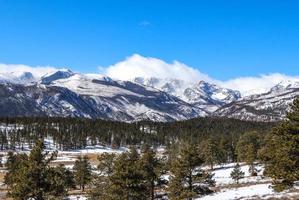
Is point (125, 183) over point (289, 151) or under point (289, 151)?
under

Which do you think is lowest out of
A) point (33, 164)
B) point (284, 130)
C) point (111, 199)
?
point (111, 199)

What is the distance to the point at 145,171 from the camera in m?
67.4

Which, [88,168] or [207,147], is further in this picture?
[207,147]

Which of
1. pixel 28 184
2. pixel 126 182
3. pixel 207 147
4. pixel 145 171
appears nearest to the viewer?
pixel 28 184

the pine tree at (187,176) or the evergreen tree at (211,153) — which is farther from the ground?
the evergreen tree at (211,153)

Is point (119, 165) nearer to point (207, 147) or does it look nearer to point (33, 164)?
point (33, 164)

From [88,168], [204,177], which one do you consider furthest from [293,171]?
[88,168]

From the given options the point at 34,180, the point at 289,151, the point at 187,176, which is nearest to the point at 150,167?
the point at 187,176

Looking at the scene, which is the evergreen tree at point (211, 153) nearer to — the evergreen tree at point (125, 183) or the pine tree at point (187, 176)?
the pine tree at point (187, 176)

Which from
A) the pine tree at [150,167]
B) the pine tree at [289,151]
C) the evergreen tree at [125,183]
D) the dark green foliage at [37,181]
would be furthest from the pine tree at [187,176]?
the dark green foliage at [37,181]

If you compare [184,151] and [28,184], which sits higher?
[184,151]

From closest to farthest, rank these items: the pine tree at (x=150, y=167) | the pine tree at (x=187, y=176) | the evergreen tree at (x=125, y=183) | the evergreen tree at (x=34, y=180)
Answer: the evergreen tree at (x=34, y=180) → the evergreen tree at (x=125, y=183) → the pine tree at (x=187, y=176) → the pine tree at (x=150, y=167)

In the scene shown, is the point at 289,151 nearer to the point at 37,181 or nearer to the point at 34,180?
the point at 37,181

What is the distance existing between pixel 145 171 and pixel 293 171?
101ft
